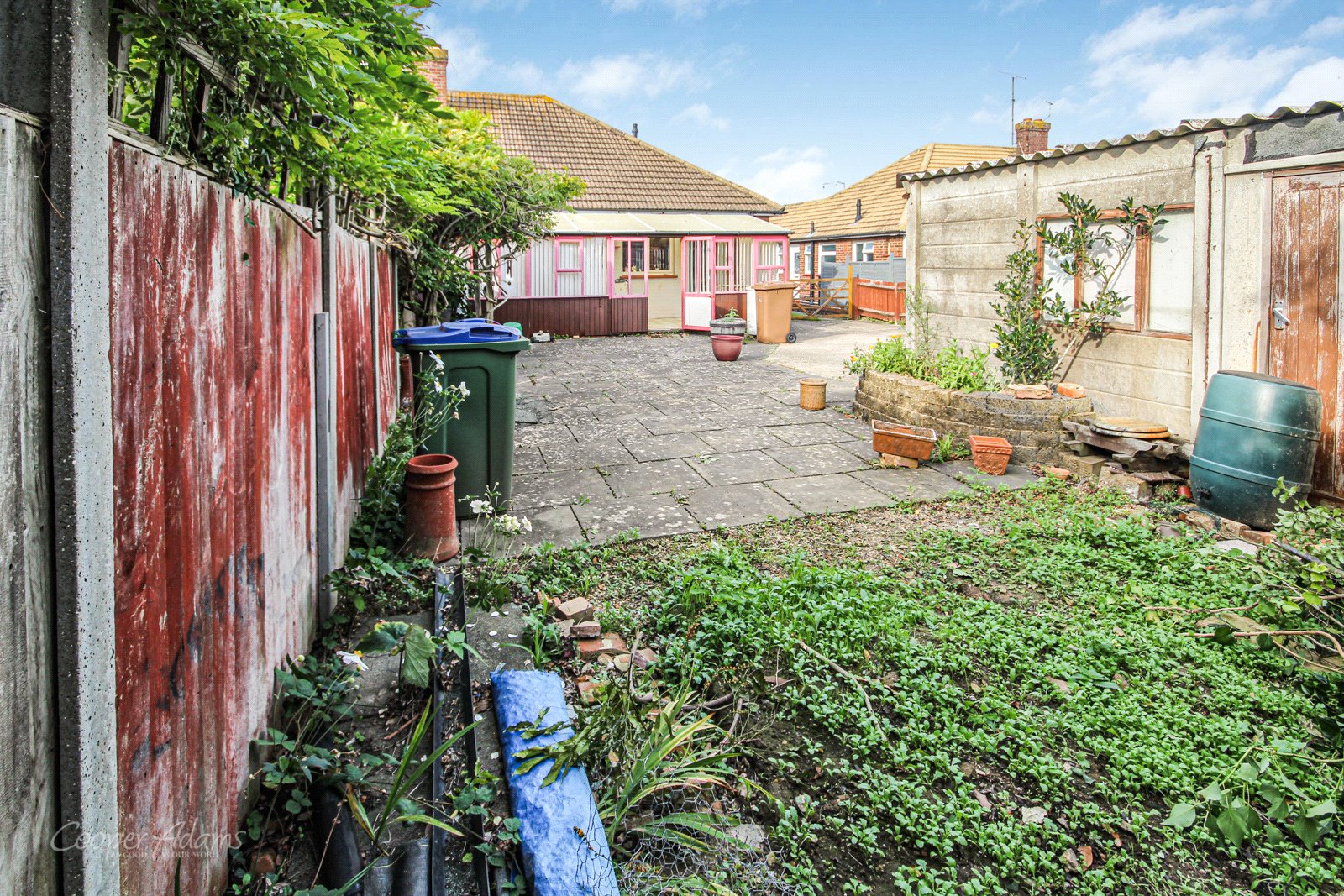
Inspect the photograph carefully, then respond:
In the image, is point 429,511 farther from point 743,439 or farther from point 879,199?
point 879,199

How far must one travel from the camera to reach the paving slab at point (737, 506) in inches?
231

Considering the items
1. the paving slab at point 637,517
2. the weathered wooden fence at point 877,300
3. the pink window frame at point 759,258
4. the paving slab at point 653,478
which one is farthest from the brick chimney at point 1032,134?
the paving slab at point 637,517

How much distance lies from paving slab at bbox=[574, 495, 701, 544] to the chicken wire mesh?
283 centimetres

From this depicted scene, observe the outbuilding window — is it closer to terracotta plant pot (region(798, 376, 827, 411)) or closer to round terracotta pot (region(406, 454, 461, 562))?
terracotta plant pot (region(798, 376, 827, 411))

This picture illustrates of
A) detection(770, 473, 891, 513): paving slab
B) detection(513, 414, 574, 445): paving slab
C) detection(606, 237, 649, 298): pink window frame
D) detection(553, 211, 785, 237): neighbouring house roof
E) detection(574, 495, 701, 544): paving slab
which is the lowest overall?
detection(574, 495, 701, 544): paving slab

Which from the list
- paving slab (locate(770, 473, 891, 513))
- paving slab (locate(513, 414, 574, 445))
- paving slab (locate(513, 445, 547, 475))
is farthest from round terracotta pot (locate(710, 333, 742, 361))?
paving slab (locate(770, 473, 891, 513))

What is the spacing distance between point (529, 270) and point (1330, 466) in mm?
16339

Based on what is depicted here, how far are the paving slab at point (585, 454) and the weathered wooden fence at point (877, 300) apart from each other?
15185 mm

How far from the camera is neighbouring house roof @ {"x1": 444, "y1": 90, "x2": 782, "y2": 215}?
74.7ft

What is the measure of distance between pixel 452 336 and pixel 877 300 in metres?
19.9

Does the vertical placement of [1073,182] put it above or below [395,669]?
above

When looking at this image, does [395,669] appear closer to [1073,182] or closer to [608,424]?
[608,424]

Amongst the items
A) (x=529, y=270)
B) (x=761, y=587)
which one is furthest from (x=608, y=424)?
(x=529, y=270)

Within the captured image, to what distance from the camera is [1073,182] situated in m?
7.83
